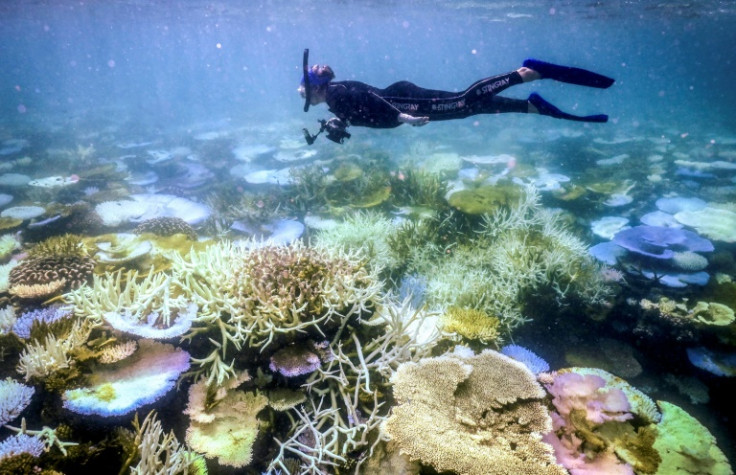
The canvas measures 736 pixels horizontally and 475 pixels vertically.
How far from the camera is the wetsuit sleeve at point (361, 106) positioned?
5.65m

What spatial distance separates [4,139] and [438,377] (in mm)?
26260

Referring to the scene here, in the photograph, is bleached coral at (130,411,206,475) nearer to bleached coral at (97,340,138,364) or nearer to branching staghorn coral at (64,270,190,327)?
bleached coral at (97,340,138,364)

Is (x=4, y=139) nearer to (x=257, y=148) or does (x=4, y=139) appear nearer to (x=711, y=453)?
(x=257, y=148)

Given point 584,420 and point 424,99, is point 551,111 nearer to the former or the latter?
point 424,99

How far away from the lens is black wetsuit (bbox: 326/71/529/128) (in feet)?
18.6

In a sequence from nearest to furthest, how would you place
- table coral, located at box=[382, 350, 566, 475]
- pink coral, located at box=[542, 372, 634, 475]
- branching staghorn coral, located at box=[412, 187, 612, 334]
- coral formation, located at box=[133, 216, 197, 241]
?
1. table coral, located at box=[382, 350, 566, 475]
2. pink coral, located at box=[542, 372, 634, 475]
3. branching staghorn coral, located at box=[412, 187, 612, 334]
4. coral formation, located at box=[133, 216, 197, 241]

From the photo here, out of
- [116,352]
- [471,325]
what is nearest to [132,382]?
[116,352]

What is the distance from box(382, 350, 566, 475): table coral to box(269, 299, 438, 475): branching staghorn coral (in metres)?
0.50

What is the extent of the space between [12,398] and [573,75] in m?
7.54

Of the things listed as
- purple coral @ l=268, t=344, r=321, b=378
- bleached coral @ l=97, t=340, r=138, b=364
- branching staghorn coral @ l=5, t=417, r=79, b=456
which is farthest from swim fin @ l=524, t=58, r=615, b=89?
branching staghorn coral @ l=5, t=417, r=79, b=456

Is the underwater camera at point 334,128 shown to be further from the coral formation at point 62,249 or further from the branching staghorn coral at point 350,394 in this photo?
the coral formation at point 62,249

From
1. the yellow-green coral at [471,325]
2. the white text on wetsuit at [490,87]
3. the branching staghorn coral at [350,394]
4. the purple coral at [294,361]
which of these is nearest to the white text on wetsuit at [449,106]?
the white text on wetsuit at [490,87]

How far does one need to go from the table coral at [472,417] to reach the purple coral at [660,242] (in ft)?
15.9

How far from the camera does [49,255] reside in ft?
15.4
